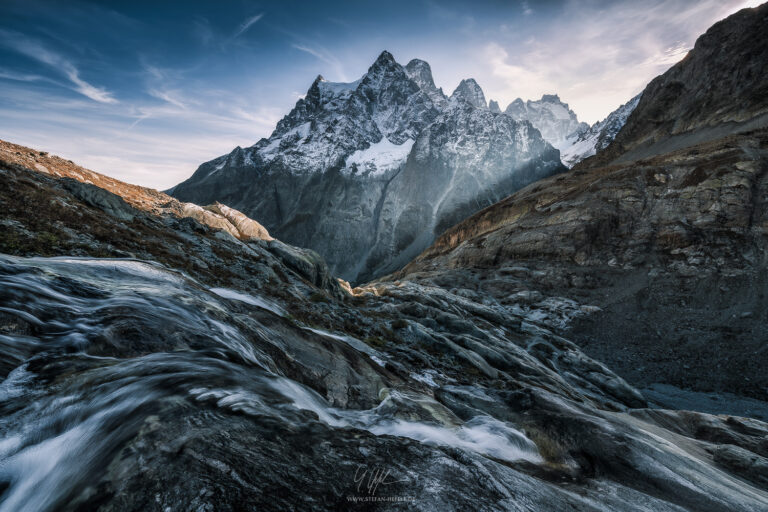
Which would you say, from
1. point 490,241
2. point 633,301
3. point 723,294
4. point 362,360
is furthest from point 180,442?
point 490,241

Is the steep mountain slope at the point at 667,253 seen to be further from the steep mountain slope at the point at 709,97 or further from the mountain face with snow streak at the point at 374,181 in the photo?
the mountain face with snow streak at the point at 374,181

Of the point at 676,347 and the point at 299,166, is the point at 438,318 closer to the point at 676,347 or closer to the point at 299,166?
the point at 676,347

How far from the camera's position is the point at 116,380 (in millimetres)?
4785

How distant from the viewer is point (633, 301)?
130ft

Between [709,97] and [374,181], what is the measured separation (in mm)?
120021

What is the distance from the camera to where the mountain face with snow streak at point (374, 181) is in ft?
465

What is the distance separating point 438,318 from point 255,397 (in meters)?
20.4

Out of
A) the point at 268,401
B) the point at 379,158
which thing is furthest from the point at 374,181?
the point at 268,401

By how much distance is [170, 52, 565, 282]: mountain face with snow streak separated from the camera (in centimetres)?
14162

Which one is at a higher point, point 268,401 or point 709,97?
point 709,97
